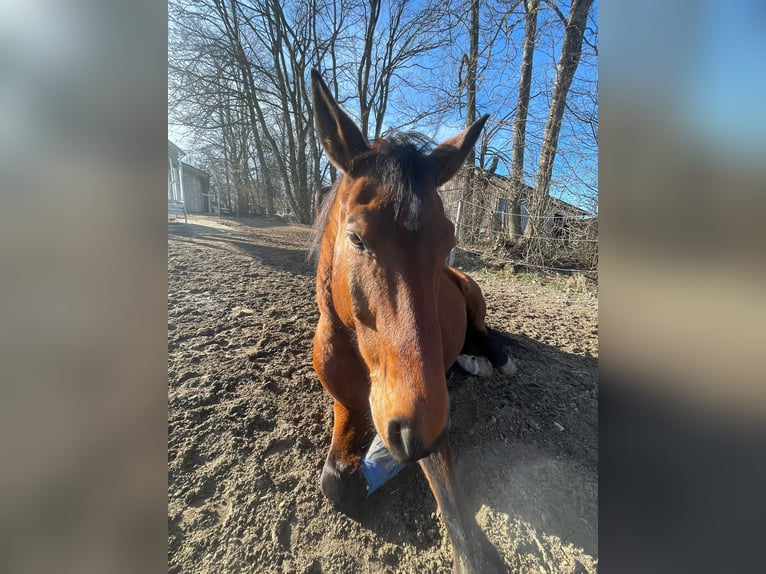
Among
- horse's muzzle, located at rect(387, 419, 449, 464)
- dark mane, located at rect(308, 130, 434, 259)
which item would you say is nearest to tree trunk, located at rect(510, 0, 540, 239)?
dark mane, located at rect(308, 130, 434, 259)

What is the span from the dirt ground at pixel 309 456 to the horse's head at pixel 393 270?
0.66m

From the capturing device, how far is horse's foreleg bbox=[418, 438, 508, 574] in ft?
3.23

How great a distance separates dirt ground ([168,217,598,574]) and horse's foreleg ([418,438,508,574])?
0.07 m

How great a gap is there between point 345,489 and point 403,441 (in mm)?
717

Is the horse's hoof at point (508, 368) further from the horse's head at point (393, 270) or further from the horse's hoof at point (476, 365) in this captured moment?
the horse's head at point (393, 270)

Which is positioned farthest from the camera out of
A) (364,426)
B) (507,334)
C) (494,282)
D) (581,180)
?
(494,282)

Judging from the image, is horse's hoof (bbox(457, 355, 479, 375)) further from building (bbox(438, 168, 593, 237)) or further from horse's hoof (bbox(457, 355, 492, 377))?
building (bbox(438, 168, 593, 237))

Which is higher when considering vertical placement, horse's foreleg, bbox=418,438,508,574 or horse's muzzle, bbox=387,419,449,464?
horse's muzzle, bbox=387,419,449,464

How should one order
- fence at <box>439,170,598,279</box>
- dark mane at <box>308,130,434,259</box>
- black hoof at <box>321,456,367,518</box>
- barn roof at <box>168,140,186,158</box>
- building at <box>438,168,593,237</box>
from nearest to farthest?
dark mane at <box>308,130,434,259</box> → black hoof at <box>321,456,367,518</box> → barn roof at <box>168,140,186,158</box> → fence at <box>439,170,598,279</box> → building at <box>438,168,593,237</box>

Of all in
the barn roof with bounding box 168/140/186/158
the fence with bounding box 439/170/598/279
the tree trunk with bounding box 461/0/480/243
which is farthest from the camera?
the fence with bounding box 439/170/598/279

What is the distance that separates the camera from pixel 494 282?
395 centimetres

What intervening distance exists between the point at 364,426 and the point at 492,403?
3.26 feet
